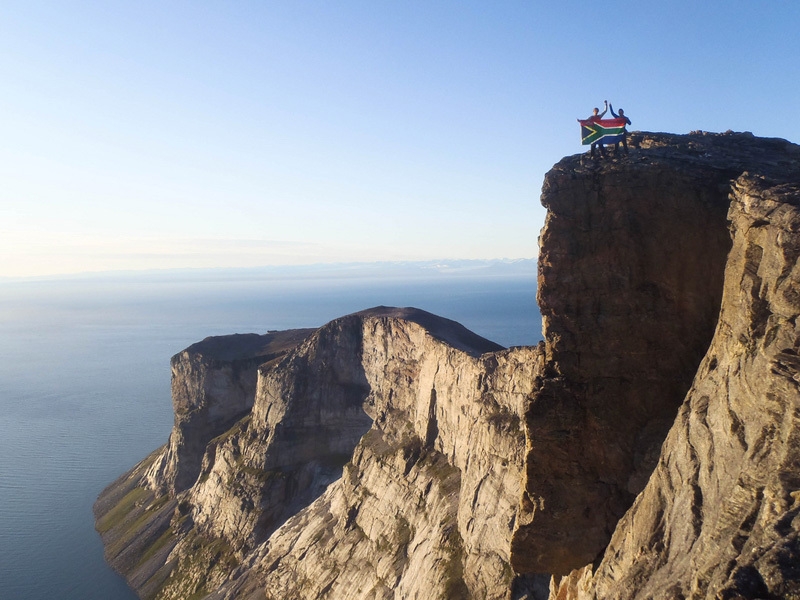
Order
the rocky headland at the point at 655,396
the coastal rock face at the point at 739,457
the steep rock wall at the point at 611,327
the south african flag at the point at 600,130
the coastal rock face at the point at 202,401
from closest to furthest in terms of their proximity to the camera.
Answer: the coastal rock face at the point at 739,457, the rocky headland at the point at 655,396, the steep rock wall at the point at 611,327, the south african flag at the point at 600,130, the coastal rock face at the point at 202,401

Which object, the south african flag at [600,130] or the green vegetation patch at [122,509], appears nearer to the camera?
the south african flag at [600,130]

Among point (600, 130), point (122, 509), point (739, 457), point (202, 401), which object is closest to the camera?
point (739, 457)

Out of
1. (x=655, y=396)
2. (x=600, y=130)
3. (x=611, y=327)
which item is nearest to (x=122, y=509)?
(x=611, y=327)

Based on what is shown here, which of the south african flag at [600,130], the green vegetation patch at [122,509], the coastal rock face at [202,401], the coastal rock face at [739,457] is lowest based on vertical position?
the green vegetation patch at [122,509]

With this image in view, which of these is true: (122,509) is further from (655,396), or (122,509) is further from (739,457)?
(739,457)

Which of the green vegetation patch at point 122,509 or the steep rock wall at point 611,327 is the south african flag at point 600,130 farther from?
the green vegetation patch at point 122,509

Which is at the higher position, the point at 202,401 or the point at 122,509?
the point at 202,401

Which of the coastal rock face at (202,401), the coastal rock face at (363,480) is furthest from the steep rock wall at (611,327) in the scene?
the coastal rock face at (202,401)

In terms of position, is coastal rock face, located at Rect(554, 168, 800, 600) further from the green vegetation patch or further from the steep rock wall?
the green vegetation patch

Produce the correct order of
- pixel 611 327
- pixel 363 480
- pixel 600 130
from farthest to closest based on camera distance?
pixel 363 480 → pixel 600 130 → pixel 611 327
